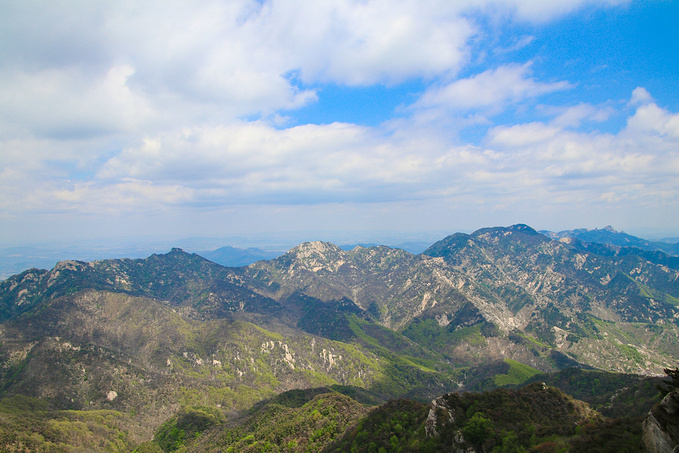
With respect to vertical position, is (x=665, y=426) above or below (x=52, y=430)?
above

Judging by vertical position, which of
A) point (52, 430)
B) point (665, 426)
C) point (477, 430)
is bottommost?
point (52, 430)

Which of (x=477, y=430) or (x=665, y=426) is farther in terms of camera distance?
(x=477, y=430)

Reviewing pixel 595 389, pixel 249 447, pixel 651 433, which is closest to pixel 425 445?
pixel 651 433

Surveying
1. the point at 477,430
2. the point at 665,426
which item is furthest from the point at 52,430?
the point at 665,426

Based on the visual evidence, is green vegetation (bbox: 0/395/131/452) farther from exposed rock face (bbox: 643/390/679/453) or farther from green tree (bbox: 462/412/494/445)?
exposed rock face (bbox: 643/390/679/453)

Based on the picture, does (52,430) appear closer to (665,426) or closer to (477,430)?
(477,430)

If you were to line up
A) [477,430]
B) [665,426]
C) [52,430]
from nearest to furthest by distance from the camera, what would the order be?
[665,426]
[477,430]
[52,430]

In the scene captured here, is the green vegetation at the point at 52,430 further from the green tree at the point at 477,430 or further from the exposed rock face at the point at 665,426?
the exposed rock face at the point at 665,426

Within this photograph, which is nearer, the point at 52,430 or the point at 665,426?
the point at 665,426

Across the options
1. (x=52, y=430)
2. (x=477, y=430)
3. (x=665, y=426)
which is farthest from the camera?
(x=52, y=430)
